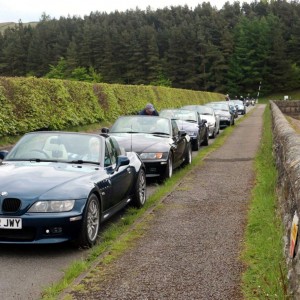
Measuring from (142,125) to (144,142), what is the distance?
4.75 feet

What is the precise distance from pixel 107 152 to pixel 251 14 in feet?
492

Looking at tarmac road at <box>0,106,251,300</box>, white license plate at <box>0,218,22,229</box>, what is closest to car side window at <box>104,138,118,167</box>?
tarmac road at <box>0,106,251,300</box>

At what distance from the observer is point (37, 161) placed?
22.4 feet

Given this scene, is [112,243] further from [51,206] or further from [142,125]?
[142,125]

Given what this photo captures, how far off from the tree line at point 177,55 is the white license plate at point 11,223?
354 ft

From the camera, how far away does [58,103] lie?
66.8 ft

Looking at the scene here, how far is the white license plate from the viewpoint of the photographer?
538 centimetres

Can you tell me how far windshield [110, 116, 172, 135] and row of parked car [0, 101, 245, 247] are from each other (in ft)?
5.62

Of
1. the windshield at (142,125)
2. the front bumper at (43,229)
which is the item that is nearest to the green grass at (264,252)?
the front bumper at (43,229)

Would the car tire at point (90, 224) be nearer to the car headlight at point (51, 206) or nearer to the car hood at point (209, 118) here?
the car headlight at point (51, 206)

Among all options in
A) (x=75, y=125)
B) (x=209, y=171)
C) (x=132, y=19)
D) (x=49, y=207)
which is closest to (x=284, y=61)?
(x=132, y=19)

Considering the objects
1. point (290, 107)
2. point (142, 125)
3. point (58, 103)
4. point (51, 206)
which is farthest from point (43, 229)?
point (290, 107)

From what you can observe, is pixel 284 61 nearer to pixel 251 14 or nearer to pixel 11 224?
pixel 251 14

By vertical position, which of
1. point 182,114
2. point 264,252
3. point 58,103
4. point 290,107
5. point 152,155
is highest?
point 58,103
